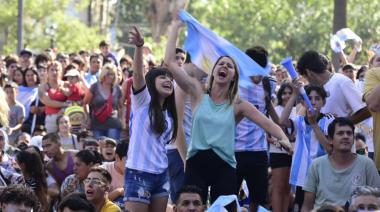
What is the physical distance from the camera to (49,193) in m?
14.3

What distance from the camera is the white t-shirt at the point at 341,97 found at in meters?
13.0

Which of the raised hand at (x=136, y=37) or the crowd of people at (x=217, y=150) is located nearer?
the raised hand at (x=136, y=37)

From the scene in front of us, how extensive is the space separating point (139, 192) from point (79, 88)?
811 centimetres

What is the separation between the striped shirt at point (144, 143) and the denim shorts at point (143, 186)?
5 cm

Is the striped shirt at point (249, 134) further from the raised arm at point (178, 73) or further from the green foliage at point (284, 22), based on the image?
the green foliage at point (284, 22)

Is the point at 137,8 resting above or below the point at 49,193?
above

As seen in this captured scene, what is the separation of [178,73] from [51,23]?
32467mm

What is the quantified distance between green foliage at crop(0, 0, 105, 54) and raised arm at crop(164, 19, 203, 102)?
31704mm

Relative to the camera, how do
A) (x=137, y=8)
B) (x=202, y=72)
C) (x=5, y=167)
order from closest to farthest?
(x=202, y=72)
(x=5, y=167)
(x=137, y=8)

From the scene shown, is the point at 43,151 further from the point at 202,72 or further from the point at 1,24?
the point at 1,24

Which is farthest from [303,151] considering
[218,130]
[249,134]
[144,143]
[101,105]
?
[101,105]

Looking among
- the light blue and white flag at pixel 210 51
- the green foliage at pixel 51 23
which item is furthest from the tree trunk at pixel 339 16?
the green foliage at pixel 51 23

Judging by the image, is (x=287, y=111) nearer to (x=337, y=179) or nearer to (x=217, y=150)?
(x=337, y=179)

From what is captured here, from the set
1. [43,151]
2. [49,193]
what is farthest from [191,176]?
[43,151]
